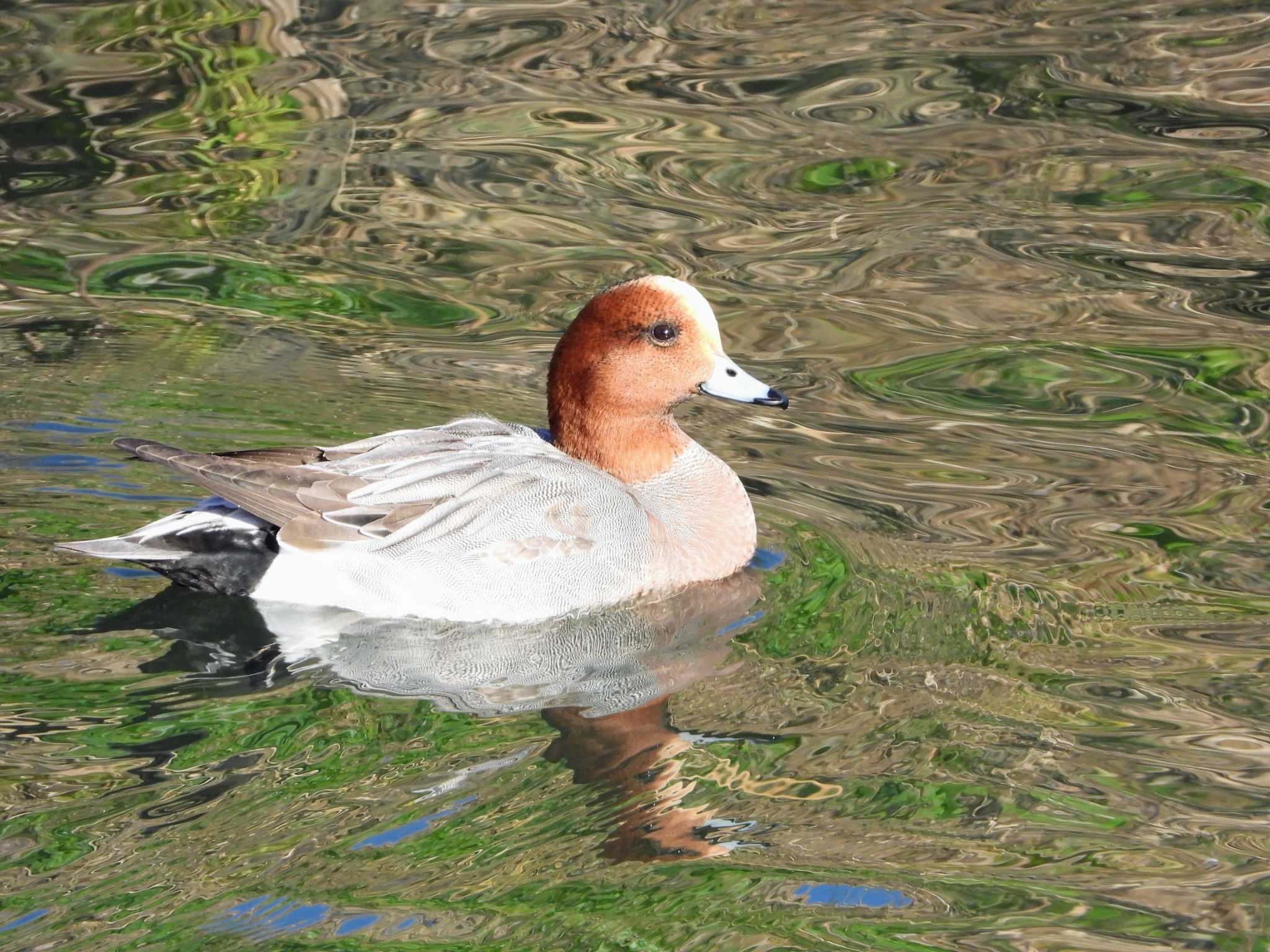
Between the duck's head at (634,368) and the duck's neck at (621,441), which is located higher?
the duck's head at (634,368)

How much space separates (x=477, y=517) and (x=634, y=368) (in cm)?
73

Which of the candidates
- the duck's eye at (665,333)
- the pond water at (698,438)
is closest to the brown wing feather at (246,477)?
the pond water at (698,438)

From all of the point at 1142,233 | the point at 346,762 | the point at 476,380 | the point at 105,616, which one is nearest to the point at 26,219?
the point at 476,380

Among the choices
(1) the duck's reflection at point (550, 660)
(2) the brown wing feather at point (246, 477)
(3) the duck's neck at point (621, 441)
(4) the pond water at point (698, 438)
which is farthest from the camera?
(3) the duck's neck at point (621, 441)

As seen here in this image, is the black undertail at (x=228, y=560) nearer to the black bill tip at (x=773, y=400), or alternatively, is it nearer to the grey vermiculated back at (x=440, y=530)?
the grey vermiculated back at (x=440, y=530)

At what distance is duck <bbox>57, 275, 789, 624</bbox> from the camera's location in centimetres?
518

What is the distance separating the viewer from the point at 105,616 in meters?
5.07

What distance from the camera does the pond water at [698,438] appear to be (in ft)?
12.6

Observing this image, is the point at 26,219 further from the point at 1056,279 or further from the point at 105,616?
the point at 1056,279

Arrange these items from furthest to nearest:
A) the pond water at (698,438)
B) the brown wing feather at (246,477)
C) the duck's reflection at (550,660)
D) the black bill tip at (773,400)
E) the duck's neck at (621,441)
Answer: the duck's neck at (621,441) → the black bill tip at (773,400) → the brown wing feather at (246,477) → the duck's reflection at (550,660) → the pond water at (698,438)

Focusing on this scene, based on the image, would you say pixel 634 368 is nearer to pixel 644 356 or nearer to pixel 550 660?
pixel 644 356

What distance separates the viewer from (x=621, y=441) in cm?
569

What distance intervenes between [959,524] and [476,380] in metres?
2.06

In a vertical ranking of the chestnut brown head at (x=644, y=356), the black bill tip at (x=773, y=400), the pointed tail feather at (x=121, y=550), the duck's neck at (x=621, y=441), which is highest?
the chestnut brown head at (x=644, y=356)
